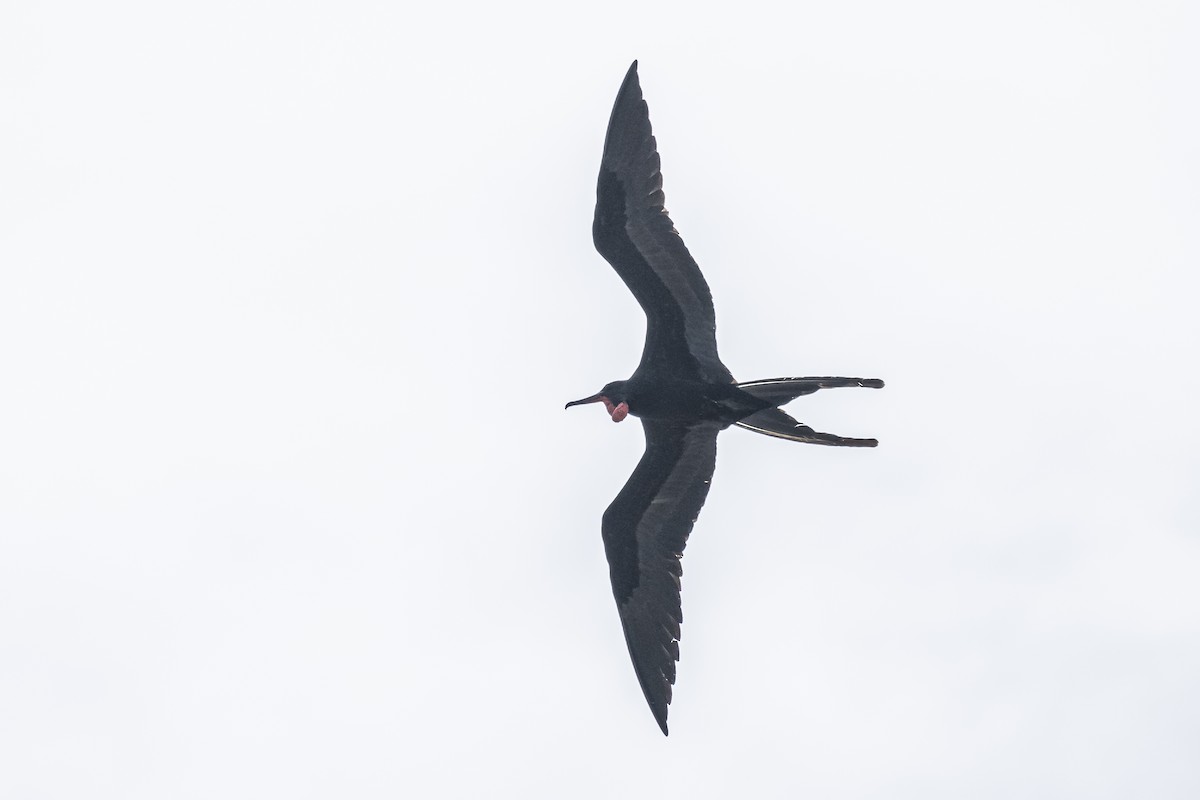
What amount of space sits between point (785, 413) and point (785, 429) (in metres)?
0.15

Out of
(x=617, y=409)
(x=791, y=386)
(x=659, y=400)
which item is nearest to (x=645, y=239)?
(x=659, y=400)

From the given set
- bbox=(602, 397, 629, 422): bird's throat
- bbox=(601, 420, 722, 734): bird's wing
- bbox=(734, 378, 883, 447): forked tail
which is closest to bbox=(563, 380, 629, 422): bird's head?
bbox=(602, 397, 629, 422): bird's throat

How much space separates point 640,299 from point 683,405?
1088 millimetres

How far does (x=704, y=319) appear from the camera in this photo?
43.3 ft

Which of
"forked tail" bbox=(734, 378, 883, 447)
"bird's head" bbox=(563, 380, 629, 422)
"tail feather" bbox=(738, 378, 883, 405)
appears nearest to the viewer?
"tail feather" bbox=(738, 378, 883, 405)

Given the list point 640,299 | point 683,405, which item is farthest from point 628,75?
point 683,405

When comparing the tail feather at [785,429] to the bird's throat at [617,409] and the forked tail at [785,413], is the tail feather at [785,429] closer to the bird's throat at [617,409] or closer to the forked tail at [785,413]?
the forked tail at [785,413]

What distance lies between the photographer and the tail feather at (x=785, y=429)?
12695 mm

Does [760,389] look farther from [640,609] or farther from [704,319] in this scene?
[640,609]

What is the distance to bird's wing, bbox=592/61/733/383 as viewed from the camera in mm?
12992

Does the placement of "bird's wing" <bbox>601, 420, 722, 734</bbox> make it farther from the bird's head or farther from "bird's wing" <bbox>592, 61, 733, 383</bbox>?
"bird's wing" <bbox>592, 61, 733, 383</bbox>

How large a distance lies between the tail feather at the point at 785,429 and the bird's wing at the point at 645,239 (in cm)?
46

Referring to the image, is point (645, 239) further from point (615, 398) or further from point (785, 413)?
point (785, 413)

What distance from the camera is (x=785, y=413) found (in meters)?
13.0
